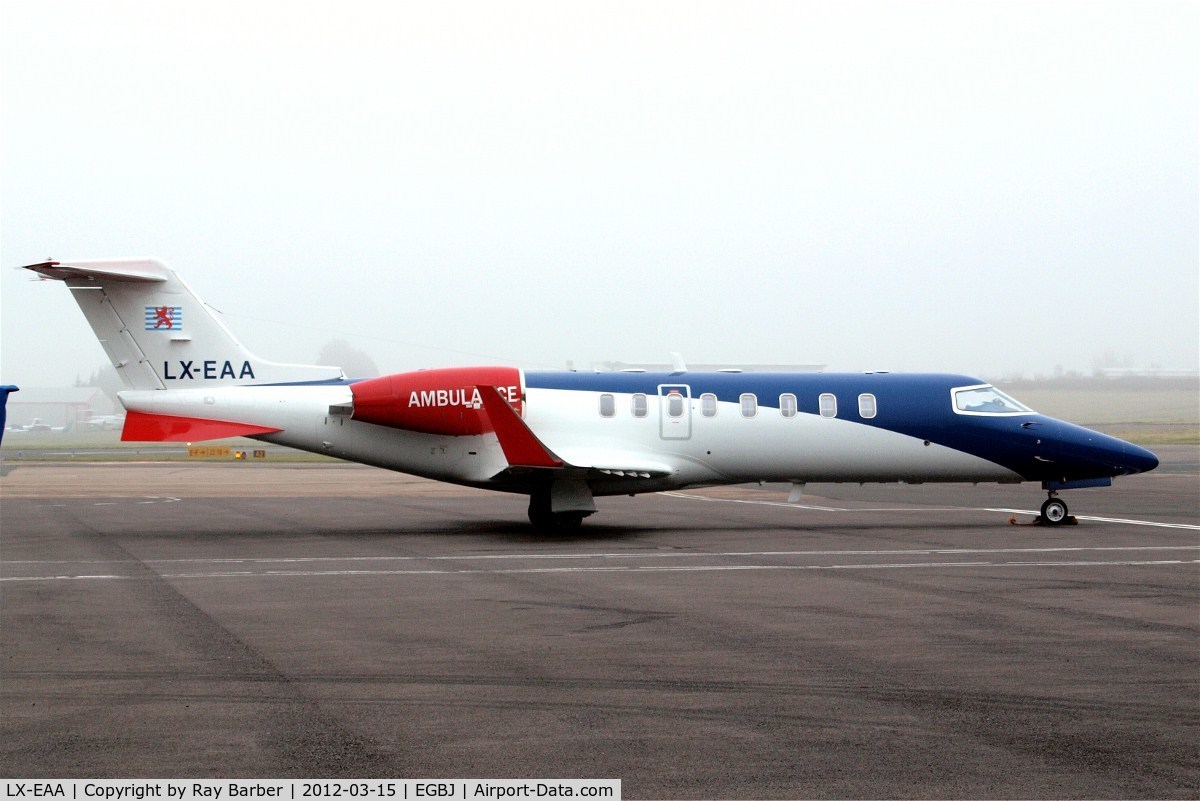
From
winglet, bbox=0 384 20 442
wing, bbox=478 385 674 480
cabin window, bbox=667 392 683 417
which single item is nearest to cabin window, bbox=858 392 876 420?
cabin window, bbox=667 392 683 417

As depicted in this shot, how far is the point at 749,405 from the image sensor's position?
22.5 m

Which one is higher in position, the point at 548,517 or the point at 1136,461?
the point at 1136,461

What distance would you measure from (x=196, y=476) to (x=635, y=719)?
42.1 metres

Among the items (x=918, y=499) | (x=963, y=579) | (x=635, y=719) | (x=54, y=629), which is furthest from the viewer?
(x=918, y=499)

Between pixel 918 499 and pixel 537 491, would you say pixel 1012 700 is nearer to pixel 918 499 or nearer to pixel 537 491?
pixel 537 491

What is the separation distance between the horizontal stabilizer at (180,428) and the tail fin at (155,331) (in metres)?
0.59

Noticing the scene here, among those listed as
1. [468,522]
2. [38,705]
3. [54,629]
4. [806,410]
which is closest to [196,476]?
[468,522]

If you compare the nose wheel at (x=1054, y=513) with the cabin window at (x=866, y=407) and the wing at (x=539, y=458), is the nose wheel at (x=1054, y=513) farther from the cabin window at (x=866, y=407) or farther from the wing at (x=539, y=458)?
the wing at (x=539, y=458)

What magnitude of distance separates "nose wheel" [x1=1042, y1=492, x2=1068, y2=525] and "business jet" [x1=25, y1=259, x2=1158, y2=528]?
48mm

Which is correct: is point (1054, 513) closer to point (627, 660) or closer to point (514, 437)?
point (514, 437)

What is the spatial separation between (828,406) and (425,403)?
25.0ft

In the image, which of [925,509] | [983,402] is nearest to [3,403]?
[983,402]

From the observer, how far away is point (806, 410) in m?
22.6

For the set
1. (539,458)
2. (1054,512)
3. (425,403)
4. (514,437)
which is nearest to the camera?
(514,437)
